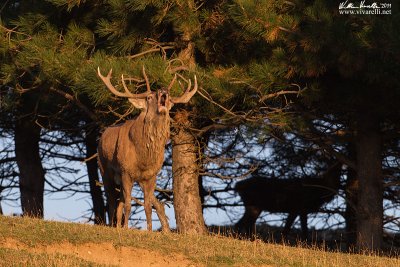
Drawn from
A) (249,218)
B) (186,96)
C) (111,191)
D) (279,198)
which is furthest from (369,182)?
(249,218)

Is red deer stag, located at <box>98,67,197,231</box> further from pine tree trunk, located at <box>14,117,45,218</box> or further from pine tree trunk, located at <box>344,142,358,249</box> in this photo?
pine tree trunk, located at <box>14,117,45,218</box>

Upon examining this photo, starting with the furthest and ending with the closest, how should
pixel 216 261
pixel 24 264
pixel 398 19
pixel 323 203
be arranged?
pixel 323 203 < pixel 398 19 < pixel 216 261 < pixel 24 264

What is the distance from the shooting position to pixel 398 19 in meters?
16.0

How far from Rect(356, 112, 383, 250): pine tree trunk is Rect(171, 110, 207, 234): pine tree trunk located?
311 cm

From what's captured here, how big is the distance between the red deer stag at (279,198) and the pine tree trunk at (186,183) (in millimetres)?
5965

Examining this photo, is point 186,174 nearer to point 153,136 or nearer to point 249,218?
point 153,136

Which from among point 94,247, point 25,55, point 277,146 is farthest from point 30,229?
point 277,146

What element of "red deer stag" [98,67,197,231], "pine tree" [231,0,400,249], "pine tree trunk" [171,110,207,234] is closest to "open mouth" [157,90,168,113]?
"red deer stag" [98,67,197,231]

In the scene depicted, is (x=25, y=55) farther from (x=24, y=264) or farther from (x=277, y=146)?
(x=24, y=264)

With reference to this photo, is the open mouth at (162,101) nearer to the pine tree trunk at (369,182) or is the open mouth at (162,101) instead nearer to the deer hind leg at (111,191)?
the deer hind leg at (111,191)

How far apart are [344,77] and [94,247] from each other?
6.94 metres

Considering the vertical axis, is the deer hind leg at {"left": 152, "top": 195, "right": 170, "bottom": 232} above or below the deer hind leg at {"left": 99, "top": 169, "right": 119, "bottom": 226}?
below

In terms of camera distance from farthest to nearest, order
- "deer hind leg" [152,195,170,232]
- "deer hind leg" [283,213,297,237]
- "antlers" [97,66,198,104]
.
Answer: "deer hind leg" [283,213,297,237], "deer hind leg" [152,195,170,232], "antlers" [97,66,198,104]

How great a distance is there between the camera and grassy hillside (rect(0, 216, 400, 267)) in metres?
12.4
